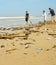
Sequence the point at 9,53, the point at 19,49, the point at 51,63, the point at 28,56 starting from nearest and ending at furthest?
the point at 51,63 → the point at 28,56 → the point at 9,53 → the point at 19,49

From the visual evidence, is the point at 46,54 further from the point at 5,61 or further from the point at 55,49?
the point at 5,61

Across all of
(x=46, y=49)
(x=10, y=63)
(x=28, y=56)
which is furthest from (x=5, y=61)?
(x=46, y=49)

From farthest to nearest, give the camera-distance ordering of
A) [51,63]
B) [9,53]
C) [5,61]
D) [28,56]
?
[9,53] → [28,56] → [5,61] → [51,63]

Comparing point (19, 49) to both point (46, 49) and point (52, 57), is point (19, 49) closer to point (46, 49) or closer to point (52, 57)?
point (46, 49)

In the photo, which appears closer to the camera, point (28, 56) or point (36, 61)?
point (36, 61)

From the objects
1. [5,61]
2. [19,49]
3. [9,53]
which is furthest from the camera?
[19,49]

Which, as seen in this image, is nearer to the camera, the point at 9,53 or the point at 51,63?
the point at 51,63

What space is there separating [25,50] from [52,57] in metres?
1.67

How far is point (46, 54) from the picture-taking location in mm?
8023

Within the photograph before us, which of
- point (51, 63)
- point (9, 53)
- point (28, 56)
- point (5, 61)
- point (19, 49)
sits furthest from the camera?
point (19, 49)

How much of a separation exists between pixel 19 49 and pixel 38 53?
1.17m

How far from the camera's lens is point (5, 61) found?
729 centimetres

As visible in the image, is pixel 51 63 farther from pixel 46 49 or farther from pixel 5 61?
pixel 46 49

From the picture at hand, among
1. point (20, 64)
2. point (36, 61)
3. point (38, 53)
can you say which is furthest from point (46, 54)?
point (20, 64)
